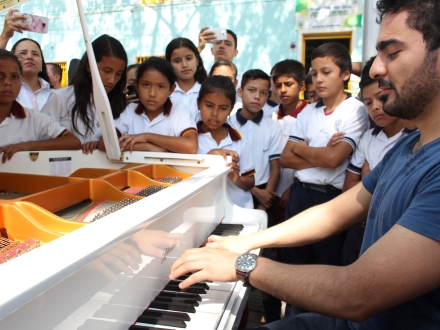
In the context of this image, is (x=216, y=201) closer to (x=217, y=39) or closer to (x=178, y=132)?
(x=178, y=132)

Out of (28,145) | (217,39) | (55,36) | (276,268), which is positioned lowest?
(276,268)

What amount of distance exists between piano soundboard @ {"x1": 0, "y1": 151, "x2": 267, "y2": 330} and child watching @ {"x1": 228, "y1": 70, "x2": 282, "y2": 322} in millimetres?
1008

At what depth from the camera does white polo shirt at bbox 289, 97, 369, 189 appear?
2.73m

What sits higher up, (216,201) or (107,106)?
(107,106)

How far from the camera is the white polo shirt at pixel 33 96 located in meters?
3.66

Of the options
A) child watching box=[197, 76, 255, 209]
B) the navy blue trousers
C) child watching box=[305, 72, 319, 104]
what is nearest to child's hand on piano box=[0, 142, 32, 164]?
child watching box=[197, 76, 255, 209]

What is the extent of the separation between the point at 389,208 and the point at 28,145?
1.95m

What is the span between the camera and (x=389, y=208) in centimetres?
124

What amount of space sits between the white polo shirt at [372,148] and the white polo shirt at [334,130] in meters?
0.05

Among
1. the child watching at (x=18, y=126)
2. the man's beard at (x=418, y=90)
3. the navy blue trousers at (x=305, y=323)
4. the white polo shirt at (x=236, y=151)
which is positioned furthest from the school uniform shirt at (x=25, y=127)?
the man's beard at (x=418, y=90)

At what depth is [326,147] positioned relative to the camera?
8.87 feet

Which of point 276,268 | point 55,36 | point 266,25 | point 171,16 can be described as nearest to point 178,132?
point 276,268

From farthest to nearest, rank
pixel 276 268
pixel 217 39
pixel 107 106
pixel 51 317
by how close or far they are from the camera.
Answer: pixel 217 39 < pixel 107 106 < pixel 276 268 < pixel 51 317

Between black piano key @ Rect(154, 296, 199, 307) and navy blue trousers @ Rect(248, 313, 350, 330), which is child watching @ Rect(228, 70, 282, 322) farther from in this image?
black piano key @ Rect(154, 296, 199, 307)
